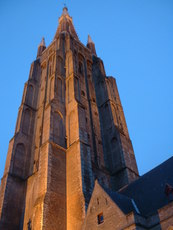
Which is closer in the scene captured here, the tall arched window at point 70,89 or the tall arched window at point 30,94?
the tall arched window at point 70,89

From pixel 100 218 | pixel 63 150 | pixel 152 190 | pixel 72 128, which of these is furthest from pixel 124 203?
pixel 72 128

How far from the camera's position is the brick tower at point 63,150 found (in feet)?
53.8

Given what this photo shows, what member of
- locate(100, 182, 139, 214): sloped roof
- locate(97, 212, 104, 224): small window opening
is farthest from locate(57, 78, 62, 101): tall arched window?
locate(97, 212, 104, 224): small window opening

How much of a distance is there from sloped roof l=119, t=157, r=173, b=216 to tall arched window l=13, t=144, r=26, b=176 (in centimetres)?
968

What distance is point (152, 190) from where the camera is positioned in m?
13.6

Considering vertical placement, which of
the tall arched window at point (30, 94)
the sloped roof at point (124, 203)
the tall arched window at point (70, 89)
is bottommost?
the sloped roof at point (124, 203)

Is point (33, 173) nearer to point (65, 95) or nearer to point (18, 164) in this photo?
point (18, 164)

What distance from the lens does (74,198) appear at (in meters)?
16.3

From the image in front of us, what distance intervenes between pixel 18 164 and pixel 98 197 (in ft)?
35.5

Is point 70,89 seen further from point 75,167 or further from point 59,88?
point 75,167

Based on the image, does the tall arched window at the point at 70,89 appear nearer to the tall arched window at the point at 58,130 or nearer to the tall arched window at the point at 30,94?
the tall arched window at the point at 58,130

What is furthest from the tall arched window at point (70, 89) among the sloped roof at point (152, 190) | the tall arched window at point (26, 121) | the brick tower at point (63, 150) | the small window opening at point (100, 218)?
the small window opening at point (100, 218)

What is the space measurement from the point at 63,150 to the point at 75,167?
2264mm

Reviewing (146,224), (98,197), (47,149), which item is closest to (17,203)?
(47,149)
